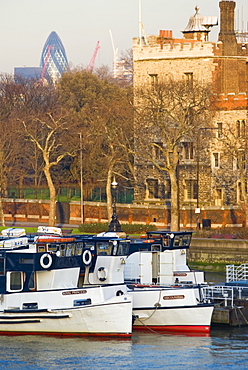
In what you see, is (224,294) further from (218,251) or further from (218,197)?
(218,197)

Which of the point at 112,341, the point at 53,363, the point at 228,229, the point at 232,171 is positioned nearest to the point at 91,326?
the point at 112,341

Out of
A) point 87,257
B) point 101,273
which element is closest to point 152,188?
point 101,273

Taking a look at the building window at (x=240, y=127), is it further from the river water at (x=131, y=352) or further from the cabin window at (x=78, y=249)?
the river water at (x=131, y=352)

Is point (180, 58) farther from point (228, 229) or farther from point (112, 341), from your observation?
point (112, 341)

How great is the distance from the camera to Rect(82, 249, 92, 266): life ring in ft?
166

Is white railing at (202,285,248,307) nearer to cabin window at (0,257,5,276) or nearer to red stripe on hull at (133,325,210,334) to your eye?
red stripe on hull at (133,325,210,334)

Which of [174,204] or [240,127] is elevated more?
[240,127]

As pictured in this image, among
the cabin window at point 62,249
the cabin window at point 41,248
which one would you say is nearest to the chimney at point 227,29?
the cabin window at point 62,249

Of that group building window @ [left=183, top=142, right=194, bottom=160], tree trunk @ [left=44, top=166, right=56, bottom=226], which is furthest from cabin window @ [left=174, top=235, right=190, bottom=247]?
building window @ [left=183, top=142, right=194, bottom=160]

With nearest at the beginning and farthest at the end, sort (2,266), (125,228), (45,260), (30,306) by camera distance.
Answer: (45,260) → (30,306) → (2,266) → (125,228)

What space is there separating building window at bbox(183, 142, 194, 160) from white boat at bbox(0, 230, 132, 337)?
44.2m

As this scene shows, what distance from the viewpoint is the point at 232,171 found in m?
92.3

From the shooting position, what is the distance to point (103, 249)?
52000 mm

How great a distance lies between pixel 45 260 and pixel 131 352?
7081 millimetres
